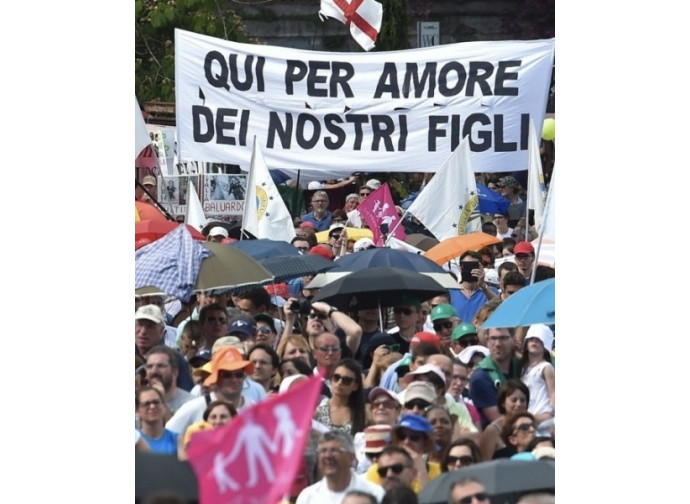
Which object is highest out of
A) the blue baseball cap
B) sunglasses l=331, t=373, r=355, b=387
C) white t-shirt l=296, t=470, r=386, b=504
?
sunglasses l=331, t=373, r=355, b=387

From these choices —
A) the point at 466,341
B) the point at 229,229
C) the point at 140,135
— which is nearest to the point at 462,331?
the point at 466,341

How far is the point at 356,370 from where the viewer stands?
821 cm

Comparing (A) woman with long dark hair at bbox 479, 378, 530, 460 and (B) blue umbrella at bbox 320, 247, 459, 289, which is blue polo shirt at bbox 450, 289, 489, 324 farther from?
(A) woman with long dark hair at bbox 479, 378, 530, 460

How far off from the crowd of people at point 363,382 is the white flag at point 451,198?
196cm

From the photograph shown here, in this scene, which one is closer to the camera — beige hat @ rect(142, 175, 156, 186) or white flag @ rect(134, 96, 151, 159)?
white flag @ rect(134, 96, 151, 159)

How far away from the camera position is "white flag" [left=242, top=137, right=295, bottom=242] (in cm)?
1335

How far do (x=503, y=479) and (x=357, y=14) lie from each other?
1113cm

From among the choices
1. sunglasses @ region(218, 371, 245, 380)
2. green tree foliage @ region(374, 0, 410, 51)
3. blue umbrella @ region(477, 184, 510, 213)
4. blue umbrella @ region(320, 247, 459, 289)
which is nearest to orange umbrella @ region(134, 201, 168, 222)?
blue umbrella @ region(320, 247, 459, 289)

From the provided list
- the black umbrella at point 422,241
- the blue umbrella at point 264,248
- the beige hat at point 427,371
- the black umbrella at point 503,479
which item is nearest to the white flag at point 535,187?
the black umbrella at point 422,241

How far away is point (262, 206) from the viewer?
1339 centimetres

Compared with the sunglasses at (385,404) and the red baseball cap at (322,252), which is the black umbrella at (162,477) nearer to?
the sunglasses at (385,404)

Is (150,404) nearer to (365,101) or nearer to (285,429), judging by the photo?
(285,429)
